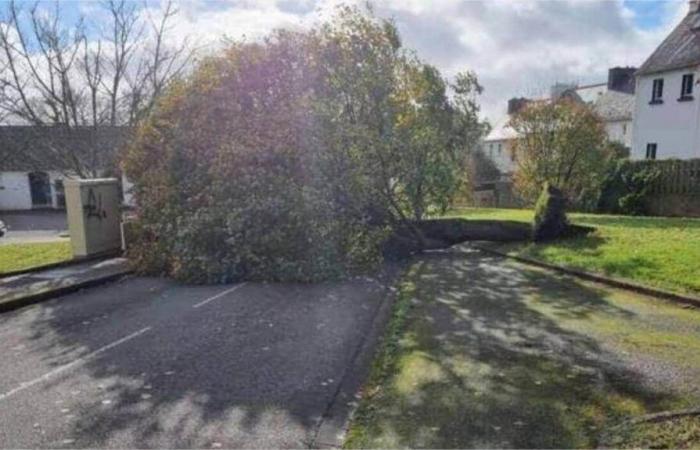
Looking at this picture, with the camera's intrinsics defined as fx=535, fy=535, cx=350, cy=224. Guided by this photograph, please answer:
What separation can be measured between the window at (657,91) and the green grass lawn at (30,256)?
27.4 metres

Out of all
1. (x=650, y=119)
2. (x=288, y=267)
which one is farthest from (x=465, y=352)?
(x=650, y=119)

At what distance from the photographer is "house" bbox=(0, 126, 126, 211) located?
717 inches

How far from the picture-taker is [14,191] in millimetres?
40344

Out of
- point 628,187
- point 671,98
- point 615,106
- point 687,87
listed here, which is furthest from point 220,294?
point 615,106

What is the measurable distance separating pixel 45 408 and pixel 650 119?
3029cm

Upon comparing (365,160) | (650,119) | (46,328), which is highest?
(650,119)

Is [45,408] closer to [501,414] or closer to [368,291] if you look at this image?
[501,414]

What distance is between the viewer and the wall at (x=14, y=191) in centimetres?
3997

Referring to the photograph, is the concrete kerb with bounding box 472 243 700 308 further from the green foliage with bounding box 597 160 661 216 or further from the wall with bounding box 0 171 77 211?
the wall with bounding box 0 171 77 211

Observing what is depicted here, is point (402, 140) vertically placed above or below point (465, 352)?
above

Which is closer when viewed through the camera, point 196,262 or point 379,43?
point 196,262

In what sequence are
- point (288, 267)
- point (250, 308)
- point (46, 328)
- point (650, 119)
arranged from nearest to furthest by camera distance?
point (46, 328)
point (250, 308)
point (288, 267)
point (650, 119)

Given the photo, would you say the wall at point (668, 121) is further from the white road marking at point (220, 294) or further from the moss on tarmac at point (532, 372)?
the white road marking at point (220, 294)

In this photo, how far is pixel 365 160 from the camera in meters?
13.0
